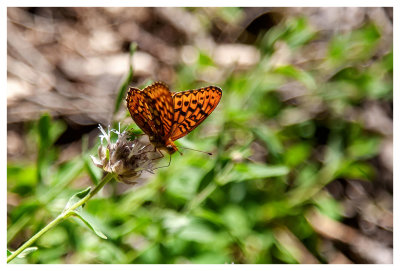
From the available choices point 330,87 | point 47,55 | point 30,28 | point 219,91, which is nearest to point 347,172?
point 330,87

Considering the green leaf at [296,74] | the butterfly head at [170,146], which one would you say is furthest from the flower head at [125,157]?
the green leaf at [296,74]

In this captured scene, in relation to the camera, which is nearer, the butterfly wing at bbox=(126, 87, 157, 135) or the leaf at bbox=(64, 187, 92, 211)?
the leaf at bbox=(64, 187, 92, 211)

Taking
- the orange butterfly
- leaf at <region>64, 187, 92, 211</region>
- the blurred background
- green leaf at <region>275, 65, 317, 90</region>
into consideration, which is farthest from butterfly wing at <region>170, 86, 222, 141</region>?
green leaf at <region>275, 65, 317, 90</region>

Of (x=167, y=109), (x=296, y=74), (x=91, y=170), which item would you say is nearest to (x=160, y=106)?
(x=167, y=109)

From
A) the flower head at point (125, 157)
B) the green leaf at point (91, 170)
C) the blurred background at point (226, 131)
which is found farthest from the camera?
the blurred background at point (226, 131)

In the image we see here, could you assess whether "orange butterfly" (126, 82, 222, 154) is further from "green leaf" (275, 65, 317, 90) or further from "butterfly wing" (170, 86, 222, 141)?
"green leaf" (275, 65, 317, 90)

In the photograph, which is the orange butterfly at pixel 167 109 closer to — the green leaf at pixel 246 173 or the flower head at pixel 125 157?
the flower head at pixel 125 157

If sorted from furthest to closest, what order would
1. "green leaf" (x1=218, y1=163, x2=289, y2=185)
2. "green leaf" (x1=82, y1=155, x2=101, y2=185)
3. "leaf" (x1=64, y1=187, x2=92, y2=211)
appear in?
1. "green leaf" (x1=218, y1=163, x2=289, y2=185)
2. "green leaf" (x1=82, y1=155, x2=101, y2=185)
3. "leaf" (x1=64, y1=187, x2=92, y2=211)
